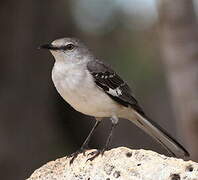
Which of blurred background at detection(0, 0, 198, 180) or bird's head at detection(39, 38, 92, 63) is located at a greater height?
bird's head at detection(39, 38, 92, 63)

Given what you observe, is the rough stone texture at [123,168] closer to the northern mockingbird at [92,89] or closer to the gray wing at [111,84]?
the northern mockingbird at [92,89]

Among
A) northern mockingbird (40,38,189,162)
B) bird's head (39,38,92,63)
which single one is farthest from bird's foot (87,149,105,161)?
bird's head (39,38,92,63)

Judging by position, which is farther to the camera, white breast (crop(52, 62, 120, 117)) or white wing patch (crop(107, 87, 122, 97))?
white wing patch (crop(107, 87, 122, 97))

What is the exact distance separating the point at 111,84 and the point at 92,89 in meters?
0.38

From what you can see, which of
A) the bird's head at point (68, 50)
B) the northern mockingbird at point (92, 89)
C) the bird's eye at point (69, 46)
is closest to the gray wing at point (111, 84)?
the northern mockingbird at point (92, 89)

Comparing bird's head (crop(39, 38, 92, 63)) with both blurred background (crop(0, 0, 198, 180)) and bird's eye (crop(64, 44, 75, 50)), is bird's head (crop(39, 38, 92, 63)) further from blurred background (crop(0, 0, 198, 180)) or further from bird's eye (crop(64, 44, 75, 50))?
blurred background (crop(0, 0, 198, 180))

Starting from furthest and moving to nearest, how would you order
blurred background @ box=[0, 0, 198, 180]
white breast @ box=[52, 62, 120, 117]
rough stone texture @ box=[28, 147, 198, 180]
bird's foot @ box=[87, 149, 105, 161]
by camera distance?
blurred background @ box=[0, 0, 198, 180]
white breast @ box=[52, 62, 120, 117]
bird's foot @ box=[87, 149, 105, 161]
rough stone texture @ box=[28, 147, 198, 180]

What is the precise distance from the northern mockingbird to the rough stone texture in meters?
0.69

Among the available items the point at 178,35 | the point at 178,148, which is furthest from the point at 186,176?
the point at 178,35

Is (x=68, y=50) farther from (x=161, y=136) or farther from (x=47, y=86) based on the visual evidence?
(x=47, y=86)

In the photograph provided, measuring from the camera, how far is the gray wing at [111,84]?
21.3ft

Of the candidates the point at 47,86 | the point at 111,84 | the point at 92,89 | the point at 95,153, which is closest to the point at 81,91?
the point at 92,89

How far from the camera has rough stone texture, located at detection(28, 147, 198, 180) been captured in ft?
15.3

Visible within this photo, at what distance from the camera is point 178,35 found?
8383mm
